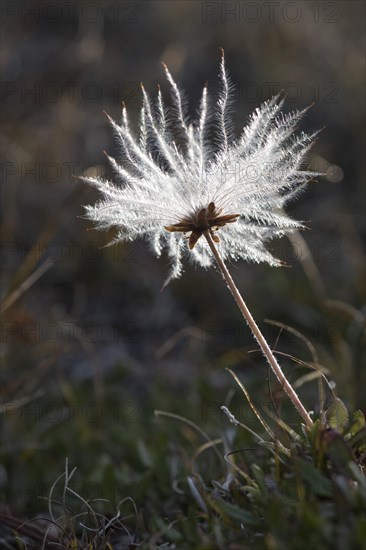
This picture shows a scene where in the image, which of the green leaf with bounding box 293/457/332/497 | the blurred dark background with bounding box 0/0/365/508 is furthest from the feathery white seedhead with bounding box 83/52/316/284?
the blurred dark background with bounding box 0/0/365/508

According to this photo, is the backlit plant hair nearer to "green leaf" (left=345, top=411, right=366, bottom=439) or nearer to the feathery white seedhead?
the feathery white seedhead

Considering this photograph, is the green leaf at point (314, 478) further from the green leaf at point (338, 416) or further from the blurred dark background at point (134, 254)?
the blurred dark background at point (134, 254)

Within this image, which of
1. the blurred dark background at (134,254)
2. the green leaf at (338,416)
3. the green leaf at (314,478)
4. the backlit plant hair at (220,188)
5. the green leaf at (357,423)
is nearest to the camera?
the green leaf at (314,478)

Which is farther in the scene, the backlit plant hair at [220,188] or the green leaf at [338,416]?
the backlit plant hair at [220,188]

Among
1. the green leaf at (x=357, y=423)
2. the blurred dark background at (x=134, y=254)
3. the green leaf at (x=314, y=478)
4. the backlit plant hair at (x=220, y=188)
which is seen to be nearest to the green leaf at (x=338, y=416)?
the green leaf at (x=357, y=423)

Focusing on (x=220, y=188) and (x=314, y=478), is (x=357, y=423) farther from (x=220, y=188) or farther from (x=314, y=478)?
(x=220, y=188)

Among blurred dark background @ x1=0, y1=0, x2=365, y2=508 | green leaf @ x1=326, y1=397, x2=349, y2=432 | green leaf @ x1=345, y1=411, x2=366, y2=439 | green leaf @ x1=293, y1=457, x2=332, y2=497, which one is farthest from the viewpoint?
blurred dark background @ x1=0, y1=0, x2=365, y2=508

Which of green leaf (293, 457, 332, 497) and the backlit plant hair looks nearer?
green leaf (293, 457, 332, 497)

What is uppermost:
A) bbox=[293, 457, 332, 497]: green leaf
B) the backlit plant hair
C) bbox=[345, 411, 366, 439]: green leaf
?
the backlit plant hair

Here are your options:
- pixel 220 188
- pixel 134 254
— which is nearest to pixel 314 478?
pixel 220 188
